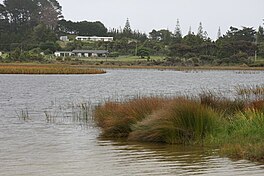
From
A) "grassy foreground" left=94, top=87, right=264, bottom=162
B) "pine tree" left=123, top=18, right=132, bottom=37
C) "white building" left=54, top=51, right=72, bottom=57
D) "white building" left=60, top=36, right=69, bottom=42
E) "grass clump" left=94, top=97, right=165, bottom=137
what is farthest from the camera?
"pine tree" left=123, top=18, right=132, bottom=37

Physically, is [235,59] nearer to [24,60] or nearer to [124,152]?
[24,60]

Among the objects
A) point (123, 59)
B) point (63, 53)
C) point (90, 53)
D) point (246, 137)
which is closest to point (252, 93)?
point (246, 137)

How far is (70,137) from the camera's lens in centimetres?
1612

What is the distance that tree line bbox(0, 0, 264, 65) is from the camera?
11344cm

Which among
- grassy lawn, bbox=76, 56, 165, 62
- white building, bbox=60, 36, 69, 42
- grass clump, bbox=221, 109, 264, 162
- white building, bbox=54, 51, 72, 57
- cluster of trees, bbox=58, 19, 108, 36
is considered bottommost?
grassy lawn, bbox=76, 56, 165, 62

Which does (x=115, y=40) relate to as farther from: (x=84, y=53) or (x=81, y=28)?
(x=81, y=28)

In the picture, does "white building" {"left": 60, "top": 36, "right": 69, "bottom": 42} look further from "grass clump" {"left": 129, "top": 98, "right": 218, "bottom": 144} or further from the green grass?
"grass clump" {"left": 129, "top": 98, "right": 218, "bottom": 144}

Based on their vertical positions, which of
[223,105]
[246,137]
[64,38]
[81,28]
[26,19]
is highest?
[26,19]

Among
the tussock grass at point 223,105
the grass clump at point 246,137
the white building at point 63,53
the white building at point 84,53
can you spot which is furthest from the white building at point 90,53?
the grass clump at point 246,137

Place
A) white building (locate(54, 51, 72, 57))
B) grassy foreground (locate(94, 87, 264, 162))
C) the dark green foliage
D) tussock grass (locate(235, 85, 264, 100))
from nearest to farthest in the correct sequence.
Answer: grassy foreground (locate(94, 87, 264, 162))
tussock grass (locate(235, 85, 264, 100))
the dark green foliage
white building (locate(54, 51, 72, 57))

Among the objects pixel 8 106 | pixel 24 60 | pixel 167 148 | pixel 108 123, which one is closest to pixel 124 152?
pixel 167 148

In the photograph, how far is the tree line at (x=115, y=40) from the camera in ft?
372

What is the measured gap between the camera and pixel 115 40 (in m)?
143

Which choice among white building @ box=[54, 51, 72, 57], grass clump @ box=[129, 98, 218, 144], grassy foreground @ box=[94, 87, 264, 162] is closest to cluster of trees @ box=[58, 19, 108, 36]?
white building @ box=[54, 51, 72, 57]
